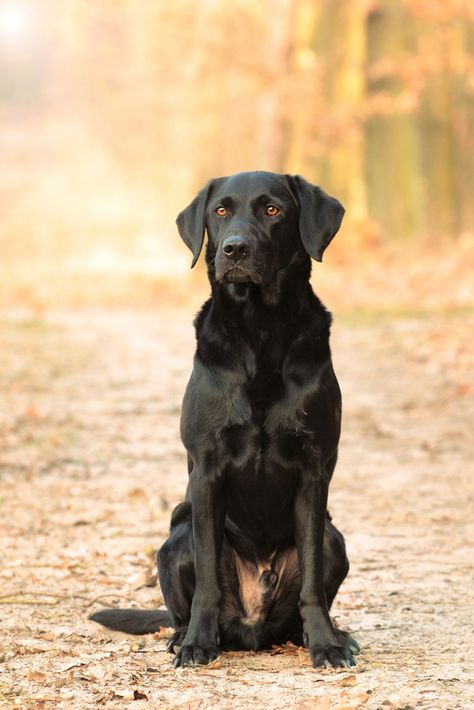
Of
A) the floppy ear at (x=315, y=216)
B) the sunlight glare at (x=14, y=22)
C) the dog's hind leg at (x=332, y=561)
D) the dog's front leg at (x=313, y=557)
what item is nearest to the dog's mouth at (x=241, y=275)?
the floppy ear at (x=315, y=216)

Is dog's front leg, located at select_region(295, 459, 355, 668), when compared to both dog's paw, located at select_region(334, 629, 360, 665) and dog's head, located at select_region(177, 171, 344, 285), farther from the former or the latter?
dog's head, located at select_region(177, 171, 344, 285)

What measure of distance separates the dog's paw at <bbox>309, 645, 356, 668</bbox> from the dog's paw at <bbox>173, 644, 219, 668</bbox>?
14.3 inches

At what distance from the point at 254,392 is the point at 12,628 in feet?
4.80

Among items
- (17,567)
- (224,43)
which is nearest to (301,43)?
(224,43)

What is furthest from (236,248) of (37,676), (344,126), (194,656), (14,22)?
(14,22)

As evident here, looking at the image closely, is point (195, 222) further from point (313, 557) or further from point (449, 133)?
point (449, 133)

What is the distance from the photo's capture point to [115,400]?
35.8 ft

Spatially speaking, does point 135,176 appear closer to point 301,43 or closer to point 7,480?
point 301,43

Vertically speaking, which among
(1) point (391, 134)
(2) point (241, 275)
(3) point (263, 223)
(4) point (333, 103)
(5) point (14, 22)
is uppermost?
(5) point (14, 22)

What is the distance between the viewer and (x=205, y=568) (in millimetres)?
4121

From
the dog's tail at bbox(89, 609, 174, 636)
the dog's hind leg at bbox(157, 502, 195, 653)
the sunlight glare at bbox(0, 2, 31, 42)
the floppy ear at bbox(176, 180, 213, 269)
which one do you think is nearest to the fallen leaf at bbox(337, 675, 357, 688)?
the dog's hind leg at bbox(157, 502, 195, 653)

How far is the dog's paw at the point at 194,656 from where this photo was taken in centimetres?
405

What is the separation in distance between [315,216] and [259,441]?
0.92m

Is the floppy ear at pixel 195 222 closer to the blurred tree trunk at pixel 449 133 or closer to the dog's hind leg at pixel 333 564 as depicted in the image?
the dog's hind leg at pixel 333 564
